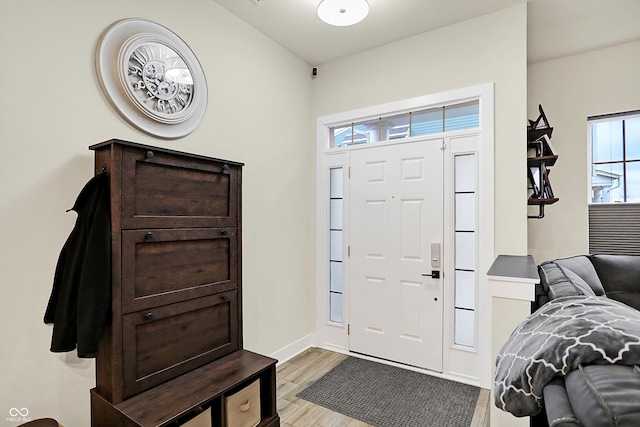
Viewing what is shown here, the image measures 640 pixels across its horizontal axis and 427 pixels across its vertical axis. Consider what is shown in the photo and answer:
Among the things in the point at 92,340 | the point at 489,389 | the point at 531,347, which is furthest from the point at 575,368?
the point at 489,389

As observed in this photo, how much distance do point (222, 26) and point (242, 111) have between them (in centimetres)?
65

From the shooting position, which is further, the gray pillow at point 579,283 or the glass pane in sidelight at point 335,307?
the glass pane in sidelight at point 335,307

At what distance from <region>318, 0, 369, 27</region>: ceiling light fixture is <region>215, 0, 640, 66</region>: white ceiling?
0.24m

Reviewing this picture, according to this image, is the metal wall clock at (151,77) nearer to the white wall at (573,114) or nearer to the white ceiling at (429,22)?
the white ceiling at (429,22)

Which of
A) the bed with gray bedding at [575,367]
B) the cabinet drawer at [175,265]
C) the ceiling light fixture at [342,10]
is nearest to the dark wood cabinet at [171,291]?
the cabinet drawer at [175,265]

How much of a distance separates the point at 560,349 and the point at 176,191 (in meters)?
1.81

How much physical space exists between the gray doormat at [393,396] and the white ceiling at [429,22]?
9.88 ft

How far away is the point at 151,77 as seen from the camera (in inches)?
80.6

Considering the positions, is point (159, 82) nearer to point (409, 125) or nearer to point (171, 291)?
point (171, 291)

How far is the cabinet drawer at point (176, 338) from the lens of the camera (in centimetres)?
163

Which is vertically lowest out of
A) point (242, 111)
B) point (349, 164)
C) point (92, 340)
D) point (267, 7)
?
point (92, 340)

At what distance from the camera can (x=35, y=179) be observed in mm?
1619

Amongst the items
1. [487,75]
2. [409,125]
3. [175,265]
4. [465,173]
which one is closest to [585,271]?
[465,173]

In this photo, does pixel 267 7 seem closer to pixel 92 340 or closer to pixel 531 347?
pixel 92 340
